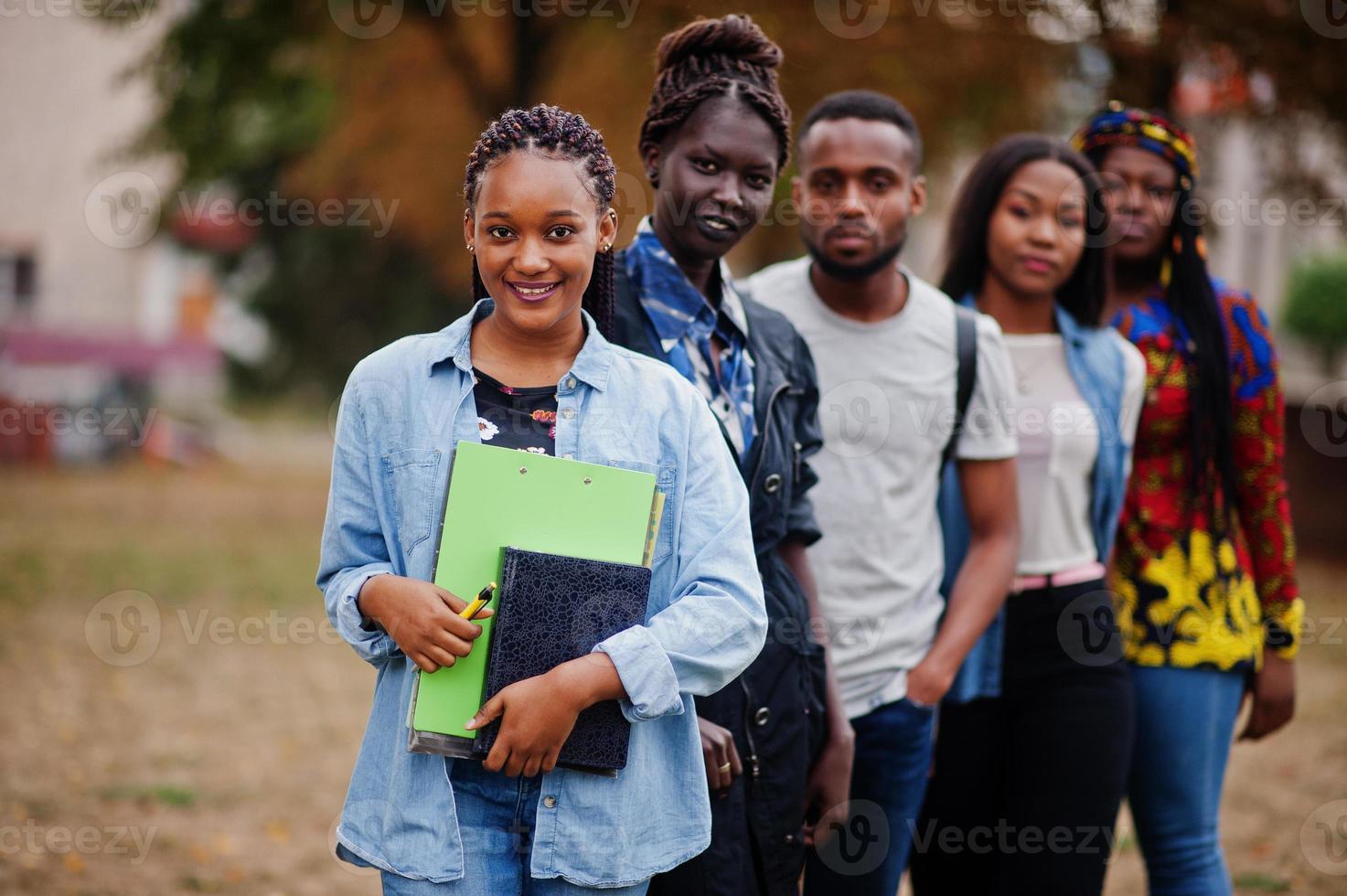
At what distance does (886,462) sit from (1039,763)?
0.89 meters

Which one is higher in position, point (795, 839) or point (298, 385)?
point (298, 385)

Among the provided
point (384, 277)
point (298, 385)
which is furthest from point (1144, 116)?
point (298, 385)

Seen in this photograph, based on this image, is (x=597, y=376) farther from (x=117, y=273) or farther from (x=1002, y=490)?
(x=117, y=273)

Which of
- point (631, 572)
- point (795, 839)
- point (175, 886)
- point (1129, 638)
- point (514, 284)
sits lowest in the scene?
point (175, 886)

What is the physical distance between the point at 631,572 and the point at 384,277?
779 inches

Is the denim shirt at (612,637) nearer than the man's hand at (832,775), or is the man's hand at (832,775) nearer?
the denim shirt at (612,637)

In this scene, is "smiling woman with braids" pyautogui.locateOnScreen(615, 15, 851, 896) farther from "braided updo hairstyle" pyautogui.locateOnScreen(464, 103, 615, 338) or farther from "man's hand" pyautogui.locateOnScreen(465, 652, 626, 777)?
"man's hand" pyautogui.locateOnScreen(465, 652, 626, 777)

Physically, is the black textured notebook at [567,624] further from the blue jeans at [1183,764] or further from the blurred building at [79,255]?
the blurred building at [79,255]

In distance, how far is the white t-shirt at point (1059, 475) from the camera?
11.4 feet

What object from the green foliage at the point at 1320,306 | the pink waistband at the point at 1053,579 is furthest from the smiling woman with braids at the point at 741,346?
the green foliage at the point at 1320,306

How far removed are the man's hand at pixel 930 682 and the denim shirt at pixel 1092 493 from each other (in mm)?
A: 241

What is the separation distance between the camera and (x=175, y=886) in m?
4.83

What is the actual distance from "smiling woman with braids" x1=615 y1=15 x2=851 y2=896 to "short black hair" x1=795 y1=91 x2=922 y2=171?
0.47 m

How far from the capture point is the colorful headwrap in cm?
385
